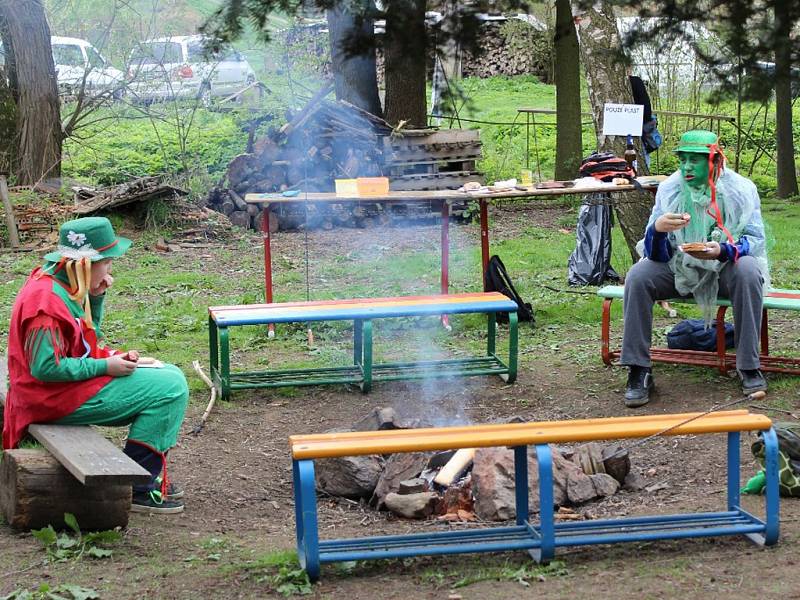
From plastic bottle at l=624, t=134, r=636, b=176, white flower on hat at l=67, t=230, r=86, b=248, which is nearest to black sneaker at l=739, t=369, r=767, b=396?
plastic bottle at l=624, t=134, r=636, b=176

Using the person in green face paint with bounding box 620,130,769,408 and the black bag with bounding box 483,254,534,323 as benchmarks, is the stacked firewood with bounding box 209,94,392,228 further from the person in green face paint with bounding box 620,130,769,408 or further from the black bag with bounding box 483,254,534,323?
the person in green face paint with bounding box 620,130,769,408

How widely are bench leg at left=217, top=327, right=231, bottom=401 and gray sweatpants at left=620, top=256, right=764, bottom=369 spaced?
213 cm

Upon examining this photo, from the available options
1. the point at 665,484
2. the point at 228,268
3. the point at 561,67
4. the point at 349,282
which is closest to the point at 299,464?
the point at 665,484

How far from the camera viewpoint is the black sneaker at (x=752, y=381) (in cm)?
556

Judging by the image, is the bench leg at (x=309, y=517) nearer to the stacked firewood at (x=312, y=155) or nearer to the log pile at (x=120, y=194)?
the log pile at (x=120, y=194)

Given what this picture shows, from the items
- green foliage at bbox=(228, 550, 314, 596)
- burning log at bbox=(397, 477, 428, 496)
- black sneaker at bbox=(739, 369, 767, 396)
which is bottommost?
burning log at bbox=(397, 477, 428, 496)

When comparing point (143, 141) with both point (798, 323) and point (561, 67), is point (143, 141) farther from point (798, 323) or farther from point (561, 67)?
point (798, 323)

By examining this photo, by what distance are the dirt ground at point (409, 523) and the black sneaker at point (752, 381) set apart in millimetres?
74

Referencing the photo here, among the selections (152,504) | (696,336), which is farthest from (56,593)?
(696,336)

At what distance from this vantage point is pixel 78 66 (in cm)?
1648

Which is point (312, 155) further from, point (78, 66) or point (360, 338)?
point (360, 338)

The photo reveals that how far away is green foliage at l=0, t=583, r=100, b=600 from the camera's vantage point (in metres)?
3.23

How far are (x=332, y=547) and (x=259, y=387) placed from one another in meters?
2.57

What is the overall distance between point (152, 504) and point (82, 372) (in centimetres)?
60
